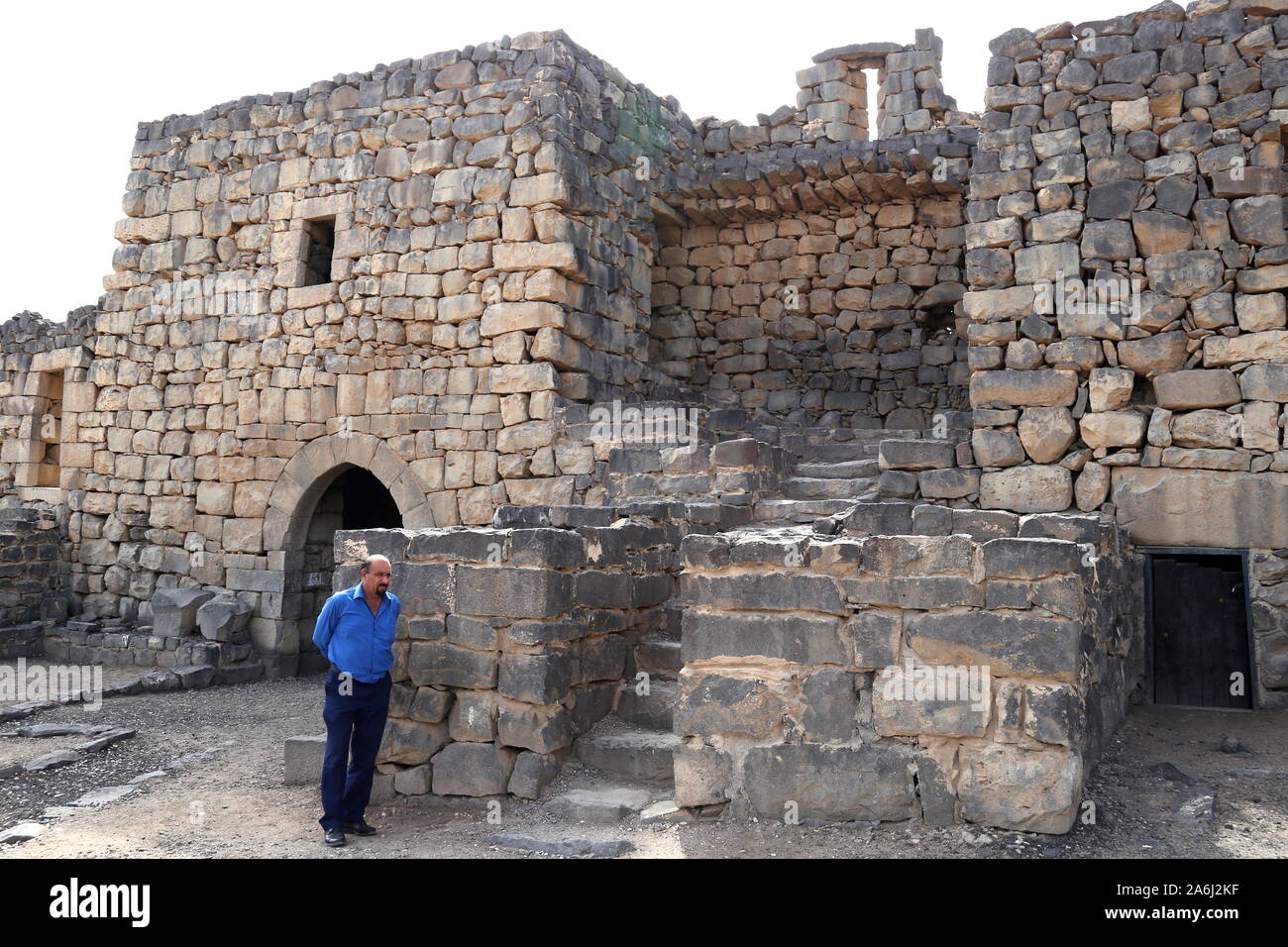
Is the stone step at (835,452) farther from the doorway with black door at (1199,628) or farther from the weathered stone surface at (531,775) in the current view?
the weathered stone surface at (531,775)

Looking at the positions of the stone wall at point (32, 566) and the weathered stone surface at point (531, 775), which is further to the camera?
the stone wall at point (32, 566)

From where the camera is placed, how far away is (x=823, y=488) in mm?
7371

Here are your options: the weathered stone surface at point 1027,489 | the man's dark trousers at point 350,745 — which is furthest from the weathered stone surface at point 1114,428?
the man's dark trousers at point 350,745

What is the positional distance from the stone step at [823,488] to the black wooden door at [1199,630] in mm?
2092

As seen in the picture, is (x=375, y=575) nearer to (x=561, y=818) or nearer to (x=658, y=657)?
(x=561, y=818)

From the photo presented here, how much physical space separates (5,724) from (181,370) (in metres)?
4.64

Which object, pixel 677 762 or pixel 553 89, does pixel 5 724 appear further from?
pixel 553 89

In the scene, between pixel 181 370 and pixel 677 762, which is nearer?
pixel 677 762

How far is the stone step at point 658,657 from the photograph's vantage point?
18.6 feet

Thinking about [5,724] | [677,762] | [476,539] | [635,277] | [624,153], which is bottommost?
[5,724]

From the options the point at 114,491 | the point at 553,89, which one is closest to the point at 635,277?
the point at 553,89

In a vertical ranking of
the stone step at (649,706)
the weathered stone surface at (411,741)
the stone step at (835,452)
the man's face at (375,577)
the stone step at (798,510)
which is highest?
the stone step at (835,452)

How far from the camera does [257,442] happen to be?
34.2 ft

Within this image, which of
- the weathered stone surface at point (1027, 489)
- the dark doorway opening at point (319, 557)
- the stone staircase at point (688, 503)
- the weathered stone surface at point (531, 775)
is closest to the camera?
the stone staircase at point (688, 503)
